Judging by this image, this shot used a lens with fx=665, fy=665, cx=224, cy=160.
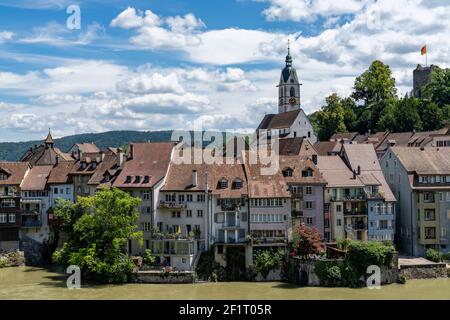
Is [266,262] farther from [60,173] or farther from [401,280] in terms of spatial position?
[60,173]

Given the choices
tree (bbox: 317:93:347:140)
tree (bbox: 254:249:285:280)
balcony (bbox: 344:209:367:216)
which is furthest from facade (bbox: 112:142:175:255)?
tree (bbox: 317:93:347:140)

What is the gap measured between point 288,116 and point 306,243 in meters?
69.0

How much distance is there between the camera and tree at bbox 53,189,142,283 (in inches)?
2387

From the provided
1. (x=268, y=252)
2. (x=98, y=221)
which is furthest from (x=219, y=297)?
(x=98, y=221)

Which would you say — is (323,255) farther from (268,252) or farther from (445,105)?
(445,105)

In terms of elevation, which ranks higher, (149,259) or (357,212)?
(357,212)

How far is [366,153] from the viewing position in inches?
3051

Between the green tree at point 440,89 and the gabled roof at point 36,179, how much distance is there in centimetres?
8036

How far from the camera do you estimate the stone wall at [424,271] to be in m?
62.8

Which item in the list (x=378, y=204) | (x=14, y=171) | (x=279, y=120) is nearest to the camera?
(x=378, y=204)

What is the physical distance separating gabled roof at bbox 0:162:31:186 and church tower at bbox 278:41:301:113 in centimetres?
8328

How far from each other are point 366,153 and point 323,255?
20.0 m

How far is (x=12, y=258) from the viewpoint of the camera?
2953 inches

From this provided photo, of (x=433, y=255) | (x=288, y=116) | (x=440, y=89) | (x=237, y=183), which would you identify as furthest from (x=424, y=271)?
(x=440, y=89)
